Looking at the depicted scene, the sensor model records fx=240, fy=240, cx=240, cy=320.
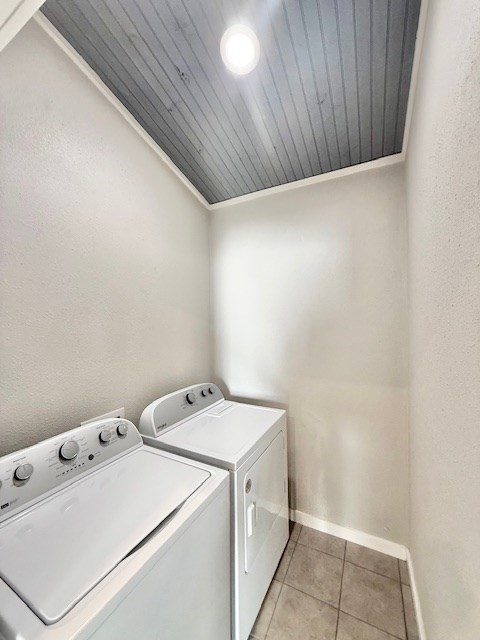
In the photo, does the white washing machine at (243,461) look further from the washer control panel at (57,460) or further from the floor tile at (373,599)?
the floor tile at (373,599)

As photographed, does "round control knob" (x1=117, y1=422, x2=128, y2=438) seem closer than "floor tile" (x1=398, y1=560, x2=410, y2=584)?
Yes

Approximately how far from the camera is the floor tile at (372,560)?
1.41 metres

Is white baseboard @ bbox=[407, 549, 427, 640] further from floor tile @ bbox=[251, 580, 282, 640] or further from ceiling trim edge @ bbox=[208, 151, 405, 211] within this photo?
ceiling trim edge @ bbox=[208, 151, 405, 211]

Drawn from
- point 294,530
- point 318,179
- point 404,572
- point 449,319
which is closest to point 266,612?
point 294,530

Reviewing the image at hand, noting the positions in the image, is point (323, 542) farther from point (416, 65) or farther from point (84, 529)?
point (416, 65)

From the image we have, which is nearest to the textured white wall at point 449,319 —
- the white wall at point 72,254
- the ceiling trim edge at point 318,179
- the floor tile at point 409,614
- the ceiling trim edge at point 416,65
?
the ceiling trim edge at point 416,65

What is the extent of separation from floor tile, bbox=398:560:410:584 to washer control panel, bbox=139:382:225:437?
4.76ft

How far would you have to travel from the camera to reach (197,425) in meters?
1.40

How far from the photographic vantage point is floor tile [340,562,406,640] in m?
1.16

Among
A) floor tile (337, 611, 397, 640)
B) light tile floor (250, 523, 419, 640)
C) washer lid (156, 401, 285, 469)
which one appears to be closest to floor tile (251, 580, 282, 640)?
light tile floor (250, 523, 419, 640)

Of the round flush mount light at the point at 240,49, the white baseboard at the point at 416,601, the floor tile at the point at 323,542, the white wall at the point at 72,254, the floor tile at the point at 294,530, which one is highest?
the round flush mount light at the point at 240,49

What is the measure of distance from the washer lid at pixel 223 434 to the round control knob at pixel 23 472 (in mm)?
509

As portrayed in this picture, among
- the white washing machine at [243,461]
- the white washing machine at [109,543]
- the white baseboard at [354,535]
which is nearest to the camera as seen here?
the white washing machine at [109,543]

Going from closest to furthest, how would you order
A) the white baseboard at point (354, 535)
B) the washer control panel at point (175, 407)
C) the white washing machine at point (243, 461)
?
the white washing machine at point (243, 461)
the washer control panel at point (175, 407)
the white baseboard at point (354, 535)
